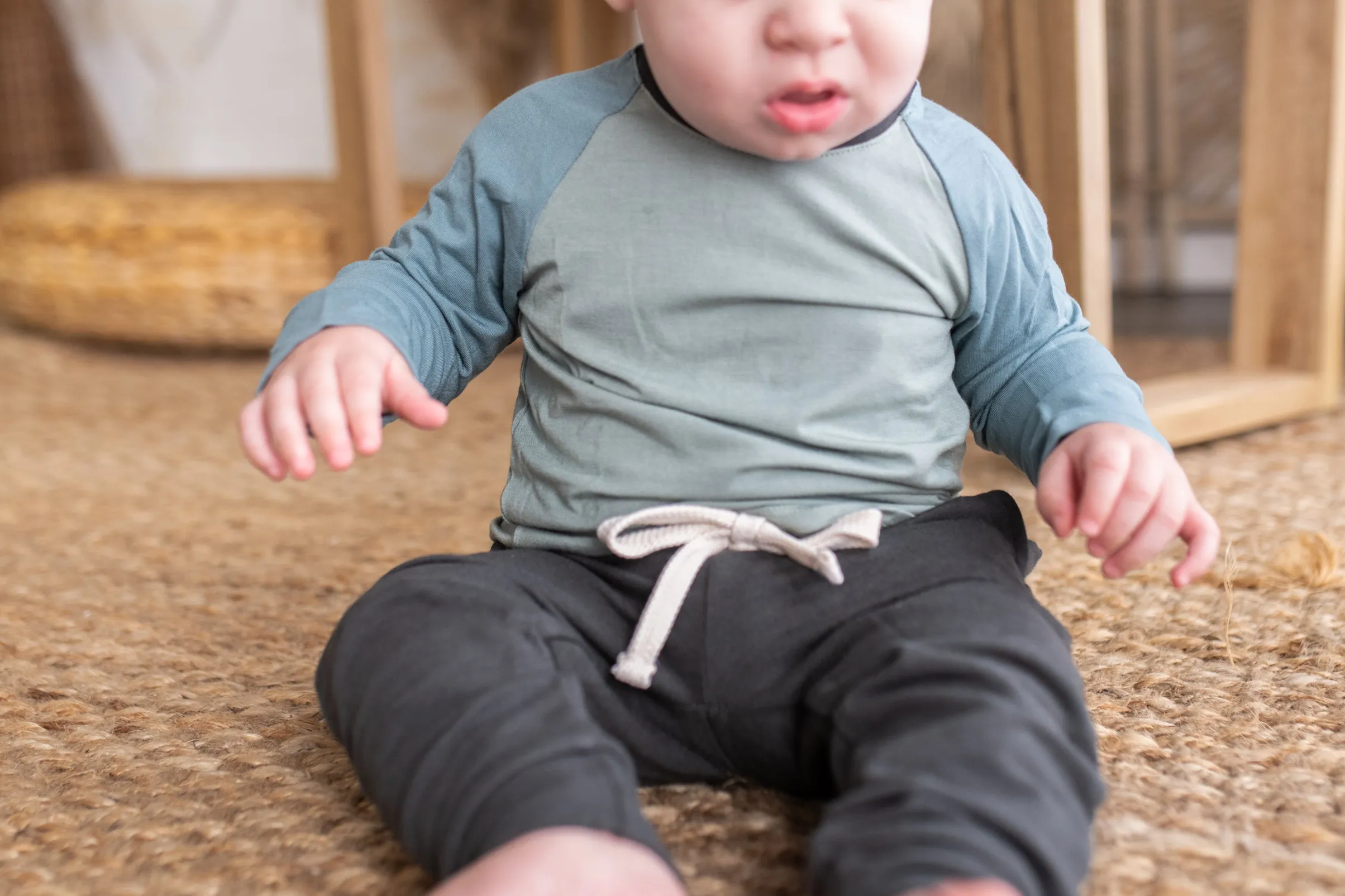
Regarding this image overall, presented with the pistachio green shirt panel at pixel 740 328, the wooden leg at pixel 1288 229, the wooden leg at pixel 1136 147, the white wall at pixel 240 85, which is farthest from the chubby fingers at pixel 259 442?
the wooden leg at pixel 1136 147

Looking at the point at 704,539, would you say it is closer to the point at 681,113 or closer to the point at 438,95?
the point at 681,113

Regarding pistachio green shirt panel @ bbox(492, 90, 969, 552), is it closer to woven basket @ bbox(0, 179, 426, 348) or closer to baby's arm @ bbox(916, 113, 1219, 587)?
baby's arm @ bbox(916, 113, 1219, 587)

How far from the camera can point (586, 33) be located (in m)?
1.76

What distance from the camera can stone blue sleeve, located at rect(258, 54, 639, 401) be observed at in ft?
1.86

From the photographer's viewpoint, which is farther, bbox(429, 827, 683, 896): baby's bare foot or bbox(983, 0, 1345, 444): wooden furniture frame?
bbox(983, 0, 1345, 444): wooden furniture frame

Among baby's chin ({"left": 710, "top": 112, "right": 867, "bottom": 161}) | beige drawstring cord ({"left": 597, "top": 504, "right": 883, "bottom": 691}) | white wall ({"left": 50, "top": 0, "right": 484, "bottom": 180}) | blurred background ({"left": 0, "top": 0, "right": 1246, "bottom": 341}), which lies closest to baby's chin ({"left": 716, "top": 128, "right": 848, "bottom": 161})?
baby's chin ({"left": 710, "top": 112, "right": 867, "bottom": 161})

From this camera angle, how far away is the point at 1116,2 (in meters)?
2.26

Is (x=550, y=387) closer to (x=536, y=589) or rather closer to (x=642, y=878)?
(x=536, y=589)

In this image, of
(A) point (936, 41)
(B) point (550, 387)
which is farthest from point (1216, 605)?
(A) point (936, 41)

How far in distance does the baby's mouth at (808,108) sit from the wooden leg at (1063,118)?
0.48 meters

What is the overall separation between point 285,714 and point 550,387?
0.61 feet

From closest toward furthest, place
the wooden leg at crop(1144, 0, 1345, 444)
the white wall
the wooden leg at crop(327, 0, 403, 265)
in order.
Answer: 1. the wooden leg at crop(1144, 0, 1345, 444)
2. the wooden leg at crop(327, 0, 403, 265)
3. the white wall

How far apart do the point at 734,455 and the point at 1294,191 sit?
2.74 feet

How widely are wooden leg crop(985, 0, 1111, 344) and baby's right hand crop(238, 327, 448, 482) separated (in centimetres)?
59
